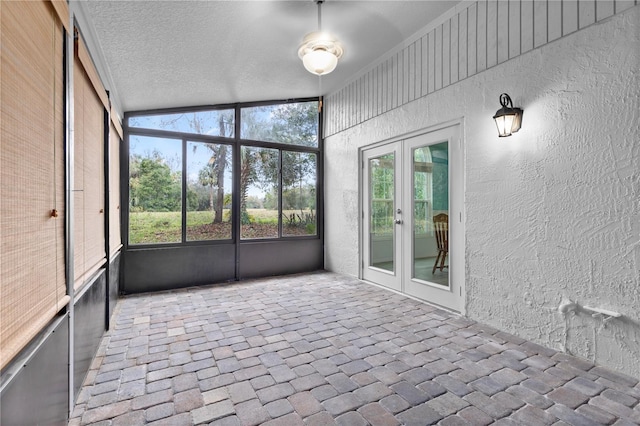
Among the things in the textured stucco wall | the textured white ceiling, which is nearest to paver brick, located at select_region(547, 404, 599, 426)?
the textured stucco wall

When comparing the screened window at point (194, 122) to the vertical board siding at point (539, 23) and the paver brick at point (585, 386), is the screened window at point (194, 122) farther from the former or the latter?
the paver brick at point (585, 386)

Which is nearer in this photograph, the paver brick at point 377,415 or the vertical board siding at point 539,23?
the paver brick at point 377,415

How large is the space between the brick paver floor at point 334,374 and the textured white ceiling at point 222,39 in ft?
8.92

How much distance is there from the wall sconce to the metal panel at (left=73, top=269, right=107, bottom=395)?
11.9 ft

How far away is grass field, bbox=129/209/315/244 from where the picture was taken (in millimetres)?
4660

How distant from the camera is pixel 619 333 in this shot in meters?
2.38

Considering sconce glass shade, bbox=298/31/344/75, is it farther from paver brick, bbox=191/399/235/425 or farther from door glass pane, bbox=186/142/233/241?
paver brick, bbox=191/399/235/425

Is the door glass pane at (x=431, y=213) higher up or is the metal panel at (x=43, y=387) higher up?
the door glass pane at (x=431, y=213)

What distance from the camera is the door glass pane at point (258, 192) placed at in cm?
541

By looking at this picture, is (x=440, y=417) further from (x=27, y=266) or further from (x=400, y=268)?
(x=400, y=268)

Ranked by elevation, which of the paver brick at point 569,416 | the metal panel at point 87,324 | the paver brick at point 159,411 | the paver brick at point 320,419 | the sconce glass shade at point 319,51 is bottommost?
the paver brick at point 569,416

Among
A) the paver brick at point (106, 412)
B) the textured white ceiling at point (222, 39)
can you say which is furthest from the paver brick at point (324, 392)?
the textured white ceiling at point (222, 39)

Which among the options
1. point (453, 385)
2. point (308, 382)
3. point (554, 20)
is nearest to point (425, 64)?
point (554, 20)

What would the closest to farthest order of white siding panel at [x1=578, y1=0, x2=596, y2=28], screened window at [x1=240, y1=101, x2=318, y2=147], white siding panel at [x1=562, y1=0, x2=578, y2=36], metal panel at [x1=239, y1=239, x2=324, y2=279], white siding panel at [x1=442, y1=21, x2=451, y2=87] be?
white siding panel at [x1=578, y1=0, x2=596, y2=28]
white siding panel at [x1=562, y1=0, x2=578, y2=36]
white siding panel at [x1=442, y1=21, x2=451, y2=87]
metal panel at [x1=239, y1=239, x2=324, y2=279]
screened window at [x1=240, y1=101, x2=318, y2=147]
